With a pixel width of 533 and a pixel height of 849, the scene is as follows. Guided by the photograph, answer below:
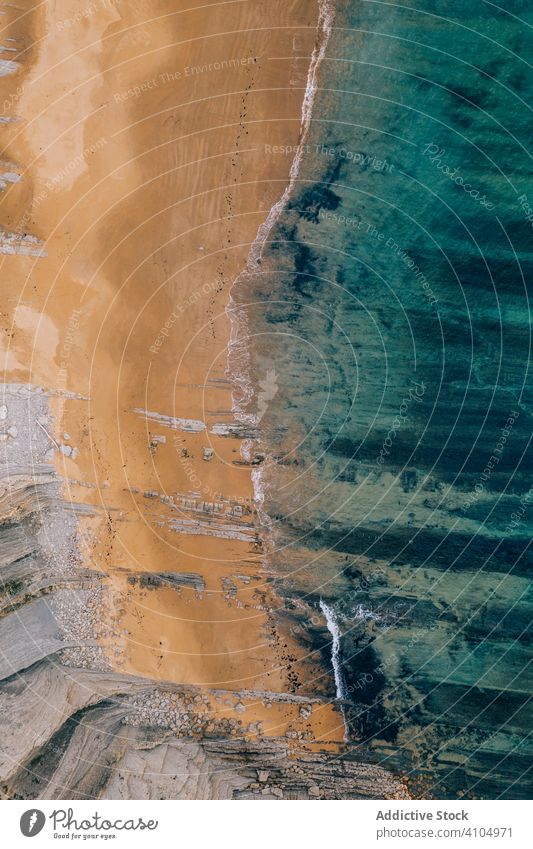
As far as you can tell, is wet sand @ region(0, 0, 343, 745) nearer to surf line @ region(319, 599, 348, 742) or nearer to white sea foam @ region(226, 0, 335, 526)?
white sea foam @ region(226, 0, 335, 526)

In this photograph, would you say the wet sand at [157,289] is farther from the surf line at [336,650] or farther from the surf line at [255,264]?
the surf line at [336,650]

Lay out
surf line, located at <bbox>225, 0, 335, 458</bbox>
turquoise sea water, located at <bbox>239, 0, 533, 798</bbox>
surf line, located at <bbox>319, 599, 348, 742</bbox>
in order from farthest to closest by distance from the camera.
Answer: surf line, located at <bbox>319, 599, 348, 742</bbox>
surf line, located at <bbox>225, 0, 335, 458</bbox>
turquoise sea water, located at <bbox>239, 0, 533, 798</bbox>

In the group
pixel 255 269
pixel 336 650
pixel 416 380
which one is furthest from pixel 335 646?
pixel 255 269

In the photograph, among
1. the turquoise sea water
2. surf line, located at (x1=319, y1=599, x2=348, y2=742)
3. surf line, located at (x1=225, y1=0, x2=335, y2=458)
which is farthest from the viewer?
surf line, located at (x1=319, y1=599, x2=348, y2=742)

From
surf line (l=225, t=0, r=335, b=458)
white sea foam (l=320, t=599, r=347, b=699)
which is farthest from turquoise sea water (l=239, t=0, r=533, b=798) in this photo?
surf line (l=225, t=0, r=335, b=458)

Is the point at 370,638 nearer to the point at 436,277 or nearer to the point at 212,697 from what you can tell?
the point at 212,697

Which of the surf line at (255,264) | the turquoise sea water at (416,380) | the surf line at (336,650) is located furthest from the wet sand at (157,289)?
the turquoise sea water at (416,380)

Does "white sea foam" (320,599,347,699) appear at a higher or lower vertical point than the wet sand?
lower
